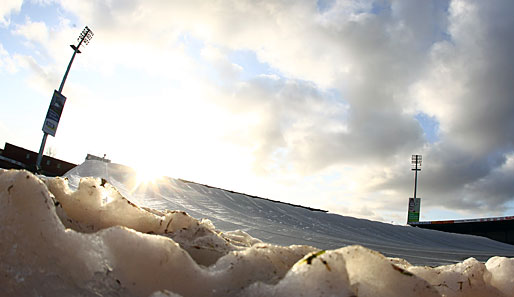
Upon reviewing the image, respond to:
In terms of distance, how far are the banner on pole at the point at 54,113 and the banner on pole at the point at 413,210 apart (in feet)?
63.4

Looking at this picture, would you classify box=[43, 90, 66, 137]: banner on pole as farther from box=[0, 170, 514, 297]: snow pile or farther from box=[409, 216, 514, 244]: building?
box=[409, 216, 514, 244]: building

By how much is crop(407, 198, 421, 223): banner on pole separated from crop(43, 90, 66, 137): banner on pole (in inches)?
761

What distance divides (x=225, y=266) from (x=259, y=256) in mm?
71

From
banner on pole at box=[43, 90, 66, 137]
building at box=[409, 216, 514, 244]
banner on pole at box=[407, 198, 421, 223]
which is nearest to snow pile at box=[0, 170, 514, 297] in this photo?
banner on pole at box=[43, 90, 66, 137]

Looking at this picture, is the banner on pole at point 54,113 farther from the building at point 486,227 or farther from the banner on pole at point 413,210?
the banner on pole at point 413,210

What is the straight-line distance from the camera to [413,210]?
2141cm

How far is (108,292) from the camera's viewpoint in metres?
0.47

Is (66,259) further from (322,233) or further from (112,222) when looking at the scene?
(322,233)

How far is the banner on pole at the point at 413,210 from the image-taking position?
68.5 feet

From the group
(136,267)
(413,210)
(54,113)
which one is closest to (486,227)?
(413,210)

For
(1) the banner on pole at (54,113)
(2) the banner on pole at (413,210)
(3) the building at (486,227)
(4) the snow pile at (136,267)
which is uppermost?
(1) the banner on pole at (54,113)

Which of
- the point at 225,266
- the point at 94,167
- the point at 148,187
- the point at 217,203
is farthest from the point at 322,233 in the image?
the point at 225,266

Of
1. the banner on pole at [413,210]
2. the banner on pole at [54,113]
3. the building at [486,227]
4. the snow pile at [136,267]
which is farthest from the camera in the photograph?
the banner on pole at [413,210]

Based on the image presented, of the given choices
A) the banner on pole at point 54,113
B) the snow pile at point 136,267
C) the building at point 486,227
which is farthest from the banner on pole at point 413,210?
the snow pile at point 136,267
